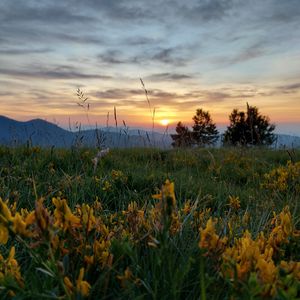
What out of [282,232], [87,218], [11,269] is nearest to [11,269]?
[11,269]

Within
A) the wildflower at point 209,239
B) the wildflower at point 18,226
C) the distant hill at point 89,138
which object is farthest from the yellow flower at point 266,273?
the distant hill at point 89,138

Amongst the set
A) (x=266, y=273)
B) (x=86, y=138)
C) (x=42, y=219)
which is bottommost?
(x=266, y=273)

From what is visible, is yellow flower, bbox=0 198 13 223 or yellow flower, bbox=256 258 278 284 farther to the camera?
yellow flower, bbox=256 258 278 284

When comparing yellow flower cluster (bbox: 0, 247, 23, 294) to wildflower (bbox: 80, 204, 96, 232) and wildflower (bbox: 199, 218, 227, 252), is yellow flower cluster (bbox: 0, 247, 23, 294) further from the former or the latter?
wildflower (bbox: 199, 218, 227, 252)

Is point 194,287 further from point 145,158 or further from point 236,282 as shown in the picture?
point 145,158

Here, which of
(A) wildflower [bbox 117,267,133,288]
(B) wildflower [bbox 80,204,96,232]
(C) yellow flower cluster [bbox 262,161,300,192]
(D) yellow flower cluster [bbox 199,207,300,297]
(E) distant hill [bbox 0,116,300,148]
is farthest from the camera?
(E) distant hill [bbox 0,116,300,148]

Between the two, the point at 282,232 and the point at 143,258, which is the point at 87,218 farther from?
the point at 282,232

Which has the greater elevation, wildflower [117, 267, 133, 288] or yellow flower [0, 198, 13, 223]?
yellow flower [0, 198, 13, 223]

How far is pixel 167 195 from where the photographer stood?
1.38 metres

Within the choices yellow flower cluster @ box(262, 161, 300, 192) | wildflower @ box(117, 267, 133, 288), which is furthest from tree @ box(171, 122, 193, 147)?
wildflower @ box(117, 267, 133, 288)

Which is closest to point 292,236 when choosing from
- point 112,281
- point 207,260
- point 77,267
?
point 207,260

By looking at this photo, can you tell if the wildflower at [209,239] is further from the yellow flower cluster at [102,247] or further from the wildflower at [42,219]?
the wildflower at [42,219]

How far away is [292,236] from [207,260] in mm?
493

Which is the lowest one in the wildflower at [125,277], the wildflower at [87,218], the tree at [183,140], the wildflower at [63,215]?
the wildflower at [125,277]
